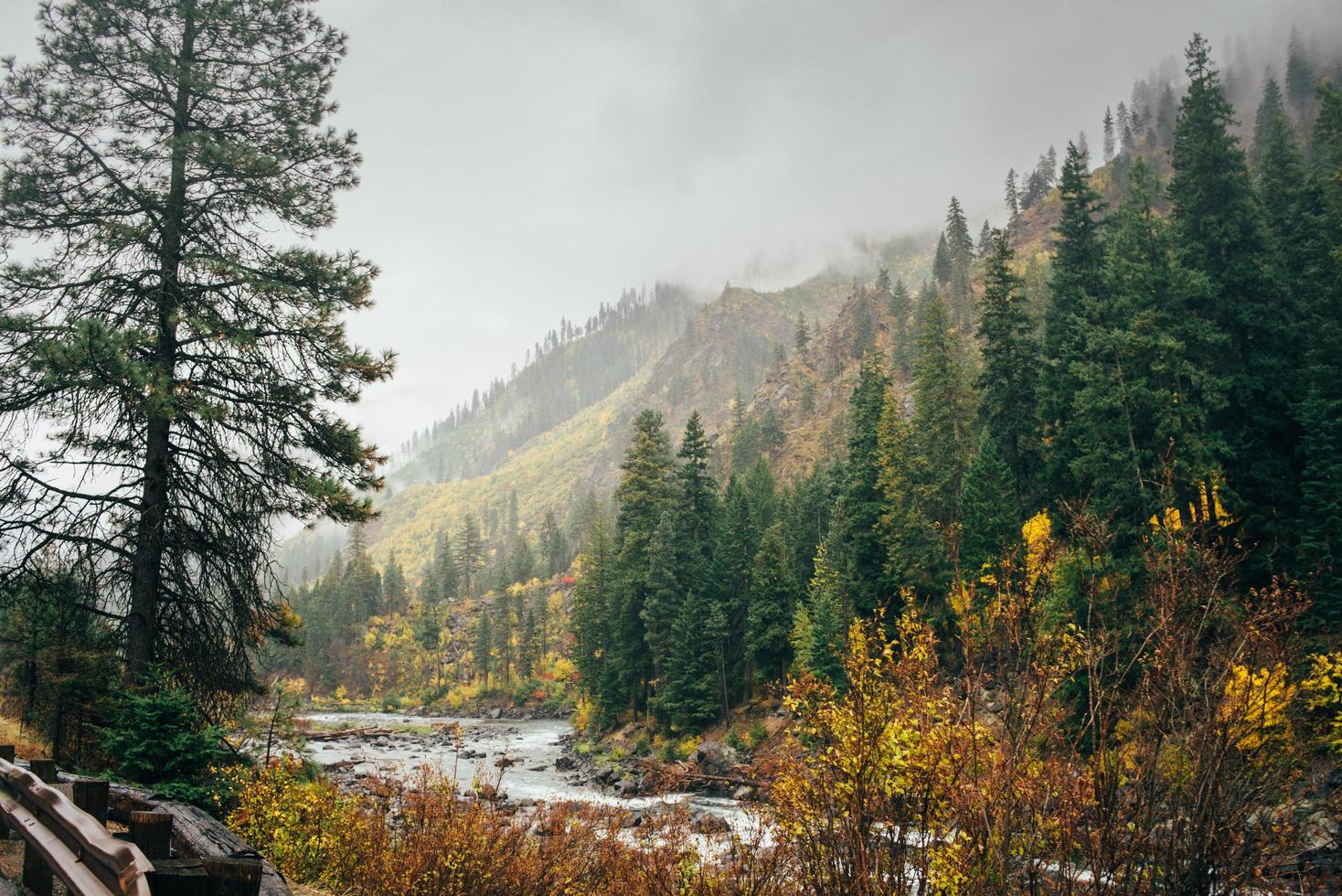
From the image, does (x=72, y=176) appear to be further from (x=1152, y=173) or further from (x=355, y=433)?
(x=1152, y=173)

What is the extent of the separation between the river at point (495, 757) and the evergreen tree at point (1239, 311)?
→ 22032 mm

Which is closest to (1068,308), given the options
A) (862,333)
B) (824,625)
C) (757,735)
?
(824,625)

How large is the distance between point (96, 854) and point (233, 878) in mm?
530

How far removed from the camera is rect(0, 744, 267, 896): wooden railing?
260cm

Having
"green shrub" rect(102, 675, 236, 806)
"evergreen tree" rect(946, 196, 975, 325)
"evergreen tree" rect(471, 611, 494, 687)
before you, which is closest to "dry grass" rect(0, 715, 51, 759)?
"green shrub" rect(102, 675, 236, 806)

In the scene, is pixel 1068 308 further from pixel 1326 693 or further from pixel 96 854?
pixel 96 854

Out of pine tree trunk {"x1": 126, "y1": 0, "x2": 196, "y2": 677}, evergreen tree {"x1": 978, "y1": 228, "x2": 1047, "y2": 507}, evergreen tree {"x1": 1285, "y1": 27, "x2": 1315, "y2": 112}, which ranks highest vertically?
evergreen tree {"x1": 1285, "y1": 27, "x2": 1315, "y2": 112}

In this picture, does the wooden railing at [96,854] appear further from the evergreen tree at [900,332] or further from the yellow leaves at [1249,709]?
the evergreen tree at [900,332]

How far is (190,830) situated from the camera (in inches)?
246

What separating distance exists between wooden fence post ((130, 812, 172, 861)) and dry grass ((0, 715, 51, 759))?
10.8 m

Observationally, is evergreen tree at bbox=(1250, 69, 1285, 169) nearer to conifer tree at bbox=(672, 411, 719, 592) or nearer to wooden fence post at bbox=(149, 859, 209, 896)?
conifer tree at bbox=(672, 411, 719, 592)

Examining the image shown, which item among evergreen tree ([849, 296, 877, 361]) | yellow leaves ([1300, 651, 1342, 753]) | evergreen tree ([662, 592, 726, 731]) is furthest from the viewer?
evergreen tree ([849, 296, 877, 361])

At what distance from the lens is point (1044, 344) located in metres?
34.6

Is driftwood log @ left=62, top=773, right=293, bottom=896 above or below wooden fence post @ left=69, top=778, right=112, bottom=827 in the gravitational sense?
below
